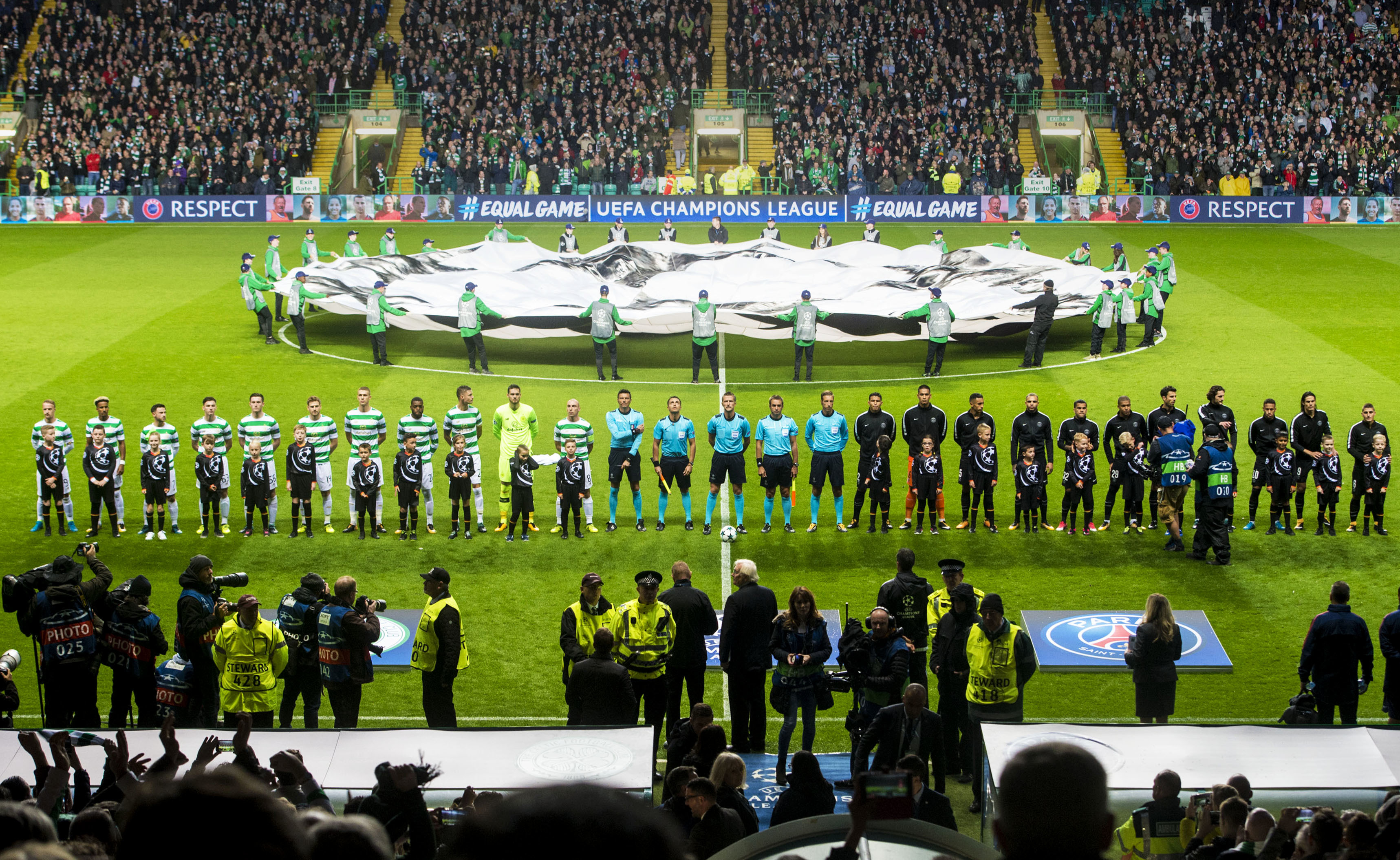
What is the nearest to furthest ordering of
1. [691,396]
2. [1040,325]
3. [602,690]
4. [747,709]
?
[602,690], [747,709], [691,396], [1040,325]

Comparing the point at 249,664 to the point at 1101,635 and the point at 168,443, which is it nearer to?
the point at 168,443

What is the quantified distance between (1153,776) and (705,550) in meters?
9.53

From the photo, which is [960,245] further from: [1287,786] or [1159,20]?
[1287,786]

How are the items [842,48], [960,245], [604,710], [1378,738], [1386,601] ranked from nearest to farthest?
[1378,738] < [604,710] < [1386,601] < [960,245] < [842,48]

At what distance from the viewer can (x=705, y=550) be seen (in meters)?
17.0

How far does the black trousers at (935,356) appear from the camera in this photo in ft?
82.2

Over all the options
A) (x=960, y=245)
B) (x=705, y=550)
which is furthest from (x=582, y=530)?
(x=960, y=245)

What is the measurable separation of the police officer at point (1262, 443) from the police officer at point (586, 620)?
9922 mm

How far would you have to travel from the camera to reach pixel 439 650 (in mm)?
11102

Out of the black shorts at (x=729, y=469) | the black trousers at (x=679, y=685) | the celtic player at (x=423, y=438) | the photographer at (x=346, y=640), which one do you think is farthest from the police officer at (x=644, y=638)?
the celtic player at (x=423, y=438)

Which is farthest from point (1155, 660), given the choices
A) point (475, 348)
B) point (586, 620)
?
point (475, 348)

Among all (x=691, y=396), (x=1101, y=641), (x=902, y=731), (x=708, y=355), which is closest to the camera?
(x=902, y=731)

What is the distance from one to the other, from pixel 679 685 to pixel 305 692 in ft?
10.3

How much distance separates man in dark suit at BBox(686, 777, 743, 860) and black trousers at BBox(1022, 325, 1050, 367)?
2010 centimetres
